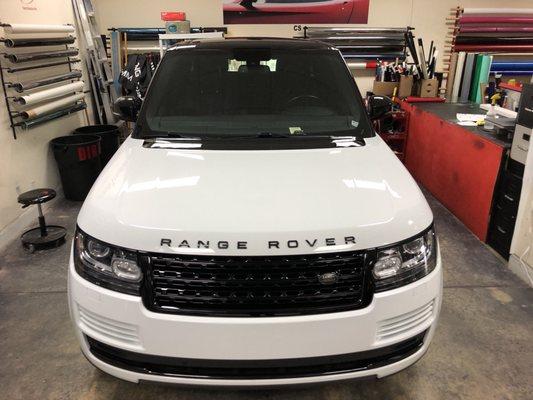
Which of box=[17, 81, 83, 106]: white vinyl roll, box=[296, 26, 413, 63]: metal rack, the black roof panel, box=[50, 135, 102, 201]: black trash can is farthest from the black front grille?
box=[296, 26, 413, 63]: metal rack

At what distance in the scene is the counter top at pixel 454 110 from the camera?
3.74m

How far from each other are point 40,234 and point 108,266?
2.51 m

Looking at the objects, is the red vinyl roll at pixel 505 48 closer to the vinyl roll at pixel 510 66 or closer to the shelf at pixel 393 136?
the vinyl roll at pixel 510 66

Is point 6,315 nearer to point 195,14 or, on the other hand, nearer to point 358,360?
point 358,360

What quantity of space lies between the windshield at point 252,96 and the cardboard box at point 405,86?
10.4 feet

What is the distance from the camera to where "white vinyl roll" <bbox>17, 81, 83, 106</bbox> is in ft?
12.6

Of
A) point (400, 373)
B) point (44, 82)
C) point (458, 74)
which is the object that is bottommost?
point (400, 373)

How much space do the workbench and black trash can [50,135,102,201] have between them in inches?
140

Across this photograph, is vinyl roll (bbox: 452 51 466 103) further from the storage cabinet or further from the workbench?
the storage cabinet

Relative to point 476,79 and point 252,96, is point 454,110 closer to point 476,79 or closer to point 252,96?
point 476,79

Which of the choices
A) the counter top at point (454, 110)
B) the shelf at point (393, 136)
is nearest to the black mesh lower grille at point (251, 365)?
the counter top at point (454, 110)

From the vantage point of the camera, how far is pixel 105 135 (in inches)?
196

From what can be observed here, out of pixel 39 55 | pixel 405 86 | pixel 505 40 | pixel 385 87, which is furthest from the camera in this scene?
pixel 505 40

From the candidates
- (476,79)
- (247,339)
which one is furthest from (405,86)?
(247,339)
